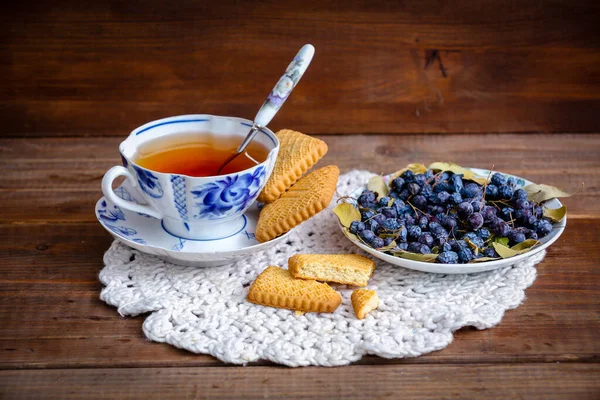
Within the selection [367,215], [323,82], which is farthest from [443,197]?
[323,82]

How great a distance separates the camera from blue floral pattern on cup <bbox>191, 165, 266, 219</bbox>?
0.91 metres

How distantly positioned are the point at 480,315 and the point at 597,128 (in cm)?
90

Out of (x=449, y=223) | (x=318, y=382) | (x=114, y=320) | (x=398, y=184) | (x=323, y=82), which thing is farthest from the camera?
(x=323, y=82)

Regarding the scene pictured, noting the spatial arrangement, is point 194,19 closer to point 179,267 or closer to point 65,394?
point 179,267

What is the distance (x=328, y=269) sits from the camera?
91cm

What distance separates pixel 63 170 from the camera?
1.34 meters

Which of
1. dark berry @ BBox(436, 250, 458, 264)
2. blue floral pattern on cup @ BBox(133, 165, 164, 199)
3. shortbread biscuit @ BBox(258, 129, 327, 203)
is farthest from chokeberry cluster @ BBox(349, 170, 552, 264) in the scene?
blue floral pattern on cup @ BBox(133, 165, 164, 199)

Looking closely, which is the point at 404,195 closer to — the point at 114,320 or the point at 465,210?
the point at 465,210

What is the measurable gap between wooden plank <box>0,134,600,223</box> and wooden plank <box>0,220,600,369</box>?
0.15 m

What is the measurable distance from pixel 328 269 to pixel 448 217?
20 centimetres

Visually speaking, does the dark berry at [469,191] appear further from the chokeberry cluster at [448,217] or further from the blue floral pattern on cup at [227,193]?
the blue floral pattern on cup at [227,193]

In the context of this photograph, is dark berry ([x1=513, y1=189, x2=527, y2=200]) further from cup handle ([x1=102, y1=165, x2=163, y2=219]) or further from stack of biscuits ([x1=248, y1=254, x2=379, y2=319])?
cup handle ([x1=102, y1=165, x2=163, y2=219])

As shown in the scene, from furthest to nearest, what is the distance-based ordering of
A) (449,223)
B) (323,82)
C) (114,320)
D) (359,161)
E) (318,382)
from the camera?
(323,82) → (359,161) → (449,223) → (114,320) → (318,382)

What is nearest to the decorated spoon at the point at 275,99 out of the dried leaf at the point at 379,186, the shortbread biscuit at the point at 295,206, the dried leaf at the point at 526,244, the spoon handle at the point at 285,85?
the spoon handle at the point at 285,85
